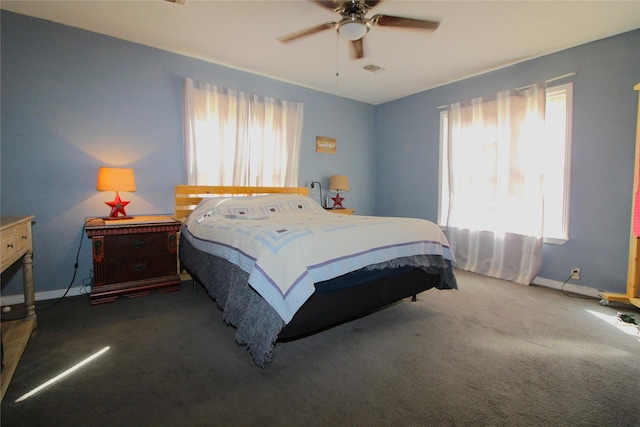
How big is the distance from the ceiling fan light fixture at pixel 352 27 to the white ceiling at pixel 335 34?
0.44 meters

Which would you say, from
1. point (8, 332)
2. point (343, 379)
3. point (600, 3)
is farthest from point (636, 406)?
point (8, 332)

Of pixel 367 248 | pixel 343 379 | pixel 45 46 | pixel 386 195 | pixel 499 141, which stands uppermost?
pixel 45 46

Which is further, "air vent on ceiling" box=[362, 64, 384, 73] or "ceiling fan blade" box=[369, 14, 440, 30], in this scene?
"air vent on ceiling" box=[362, 64, 384, 73]

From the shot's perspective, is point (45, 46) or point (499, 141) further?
point (499, 141)

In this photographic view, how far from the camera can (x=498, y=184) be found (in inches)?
145

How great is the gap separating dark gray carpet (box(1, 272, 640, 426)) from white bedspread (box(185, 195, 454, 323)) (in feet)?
1.48

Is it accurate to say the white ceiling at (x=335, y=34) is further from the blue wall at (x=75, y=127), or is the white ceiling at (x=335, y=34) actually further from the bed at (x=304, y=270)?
the bed at (x=304, y=270)

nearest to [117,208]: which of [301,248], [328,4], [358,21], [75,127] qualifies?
[75,127]

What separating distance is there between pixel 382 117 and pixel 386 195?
53.4 inches

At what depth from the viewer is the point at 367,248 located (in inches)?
81.6

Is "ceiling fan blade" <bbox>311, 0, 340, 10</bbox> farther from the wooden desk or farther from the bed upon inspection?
the wooden desk

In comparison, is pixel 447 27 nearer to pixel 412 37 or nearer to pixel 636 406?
pixel 412 37

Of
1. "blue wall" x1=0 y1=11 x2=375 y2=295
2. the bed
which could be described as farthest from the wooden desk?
the bed

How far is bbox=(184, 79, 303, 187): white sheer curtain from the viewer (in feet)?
11.5
